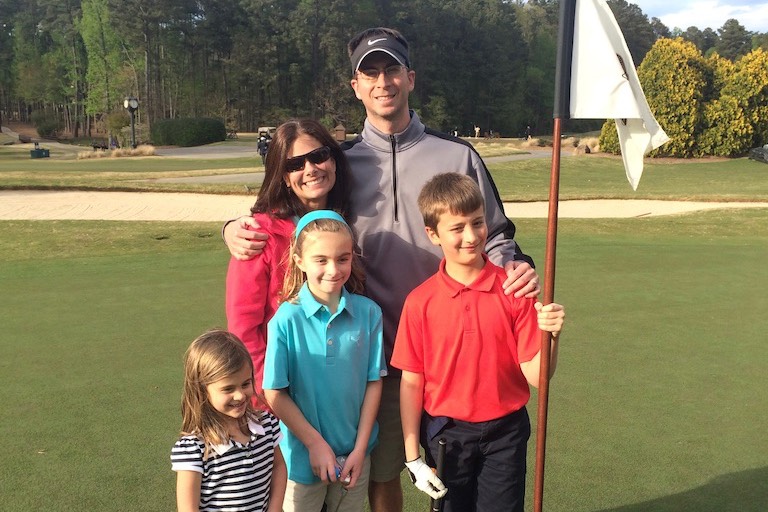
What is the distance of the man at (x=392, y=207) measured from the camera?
2.43 meters

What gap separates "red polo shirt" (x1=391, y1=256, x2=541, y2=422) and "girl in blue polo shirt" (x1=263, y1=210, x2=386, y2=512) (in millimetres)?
132

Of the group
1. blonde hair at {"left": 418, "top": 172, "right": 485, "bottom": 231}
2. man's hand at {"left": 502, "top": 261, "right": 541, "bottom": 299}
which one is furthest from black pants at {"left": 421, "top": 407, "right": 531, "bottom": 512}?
blonde hair at {"left": 418, "top": 172, "right": 485, "bottom": 231}

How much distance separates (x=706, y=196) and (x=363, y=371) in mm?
14668

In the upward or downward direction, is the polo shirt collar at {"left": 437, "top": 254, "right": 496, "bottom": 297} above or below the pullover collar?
below

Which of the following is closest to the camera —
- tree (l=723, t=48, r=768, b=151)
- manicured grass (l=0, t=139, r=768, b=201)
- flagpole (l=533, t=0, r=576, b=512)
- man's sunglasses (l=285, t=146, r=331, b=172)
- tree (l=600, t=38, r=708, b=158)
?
flagpole (l=533, t=0, r=576, b=512)

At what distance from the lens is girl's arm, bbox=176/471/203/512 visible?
74.3 inches

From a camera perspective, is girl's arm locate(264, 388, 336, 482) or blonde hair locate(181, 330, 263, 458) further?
girl's arm locate(264, 388, 336, 482)

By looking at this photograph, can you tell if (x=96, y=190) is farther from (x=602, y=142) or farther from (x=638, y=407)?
(x=602, y=142)

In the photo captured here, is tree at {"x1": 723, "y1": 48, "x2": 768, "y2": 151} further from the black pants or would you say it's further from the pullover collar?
the black pants

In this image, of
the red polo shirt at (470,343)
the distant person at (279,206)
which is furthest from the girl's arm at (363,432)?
the distant person at (279,206)

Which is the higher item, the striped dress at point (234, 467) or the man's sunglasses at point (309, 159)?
the man's sunglasses at point (309, 159)

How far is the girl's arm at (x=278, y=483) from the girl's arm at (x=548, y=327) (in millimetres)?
782

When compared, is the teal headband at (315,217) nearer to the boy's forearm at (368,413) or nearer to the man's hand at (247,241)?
the man's hand at (247,241)

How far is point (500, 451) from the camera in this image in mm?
2180
